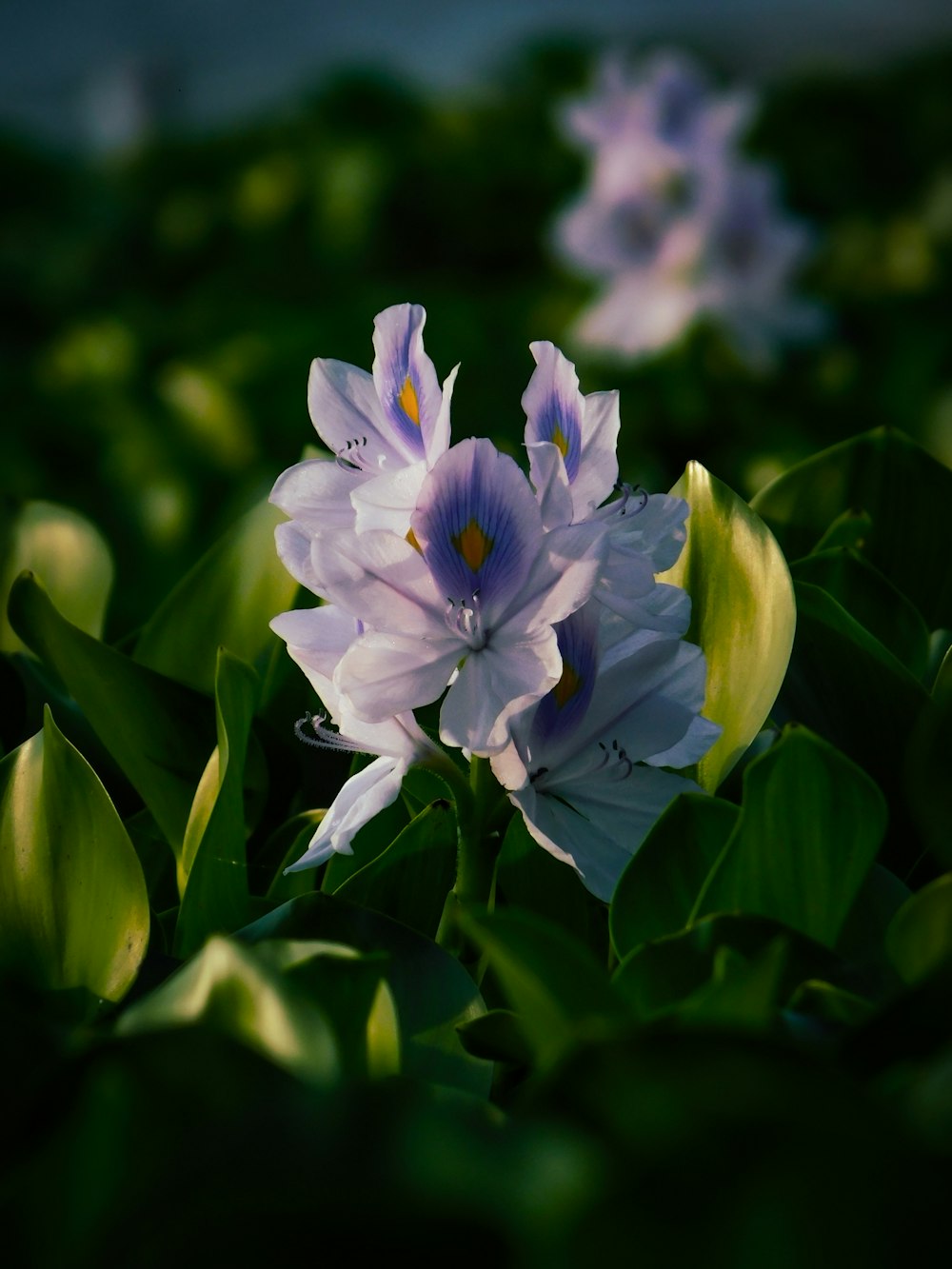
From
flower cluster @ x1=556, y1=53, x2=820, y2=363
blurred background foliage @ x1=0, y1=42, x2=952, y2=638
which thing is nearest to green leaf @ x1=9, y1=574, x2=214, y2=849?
blurred background foliage @ x1=0, y1=42, x2=952, y2=638

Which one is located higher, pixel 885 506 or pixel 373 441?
pixel 373 441

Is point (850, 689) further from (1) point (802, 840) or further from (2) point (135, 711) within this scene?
(2) point (135, 711)

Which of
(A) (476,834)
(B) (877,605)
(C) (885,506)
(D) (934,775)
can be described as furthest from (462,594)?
(C) (885,506)

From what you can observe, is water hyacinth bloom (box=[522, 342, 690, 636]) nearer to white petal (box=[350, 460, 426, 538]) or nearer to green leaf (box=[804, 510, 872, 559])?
white petal (box=[350, 460, 426, 538])

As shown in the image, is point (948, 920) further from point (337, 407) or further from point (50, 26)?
point (50, 26)

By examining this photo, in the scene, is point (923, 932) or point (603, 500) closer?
point (923, 932)

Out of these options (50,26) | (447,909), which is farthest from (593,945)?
(50,26)
